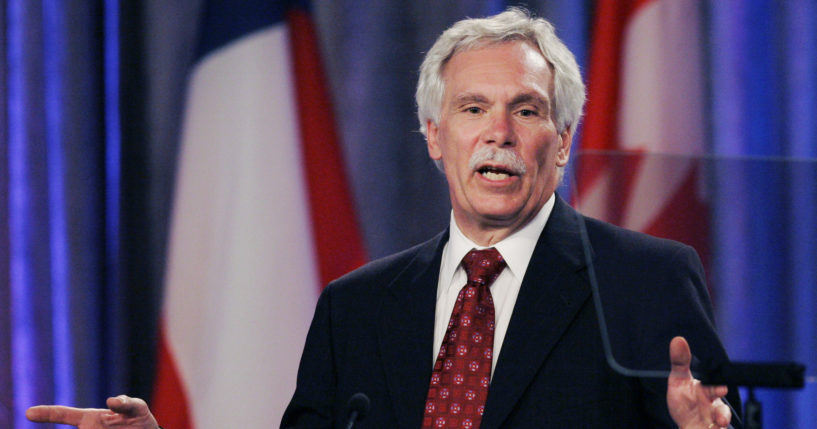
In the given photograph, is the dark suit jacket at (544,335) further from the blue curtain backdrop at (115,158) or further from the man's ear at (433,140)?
the blue curtain backdrop at (115,158)

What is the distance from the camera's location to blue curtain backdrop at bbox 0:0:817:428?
2.56 metres

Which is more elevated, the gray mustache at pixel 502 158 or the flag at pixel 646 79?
the flag at pixel 646 79

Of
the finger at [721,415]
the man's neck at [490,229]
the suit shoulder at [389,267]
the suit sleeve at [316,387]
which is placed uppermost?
the man's neck at [490,229]

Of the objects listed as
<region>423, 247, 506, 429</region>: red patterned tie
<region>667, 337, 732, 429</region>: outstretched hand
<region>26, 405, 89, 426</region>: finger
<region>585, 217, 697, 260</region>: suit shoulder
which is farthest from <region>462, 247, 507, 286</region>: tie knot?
<region>26, 405, 89, 426</region>: finger

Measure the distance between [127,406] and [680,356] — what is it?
915 mm

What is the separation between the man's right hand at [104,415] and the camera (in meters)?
1.58

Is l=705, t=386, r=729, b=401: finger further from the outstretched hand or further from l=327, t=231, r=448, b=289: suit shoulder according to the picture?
l=327, t=231, r=448, b=289: suit shoulder

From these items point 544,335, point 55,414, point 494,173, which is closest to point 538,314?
point 544,335

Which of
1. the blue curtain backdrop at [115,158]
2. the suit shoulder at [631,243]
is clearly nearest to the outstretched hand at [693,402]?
the suit shoulder at [631,243]

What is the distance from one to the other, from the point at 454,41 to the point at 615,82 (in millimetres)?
677

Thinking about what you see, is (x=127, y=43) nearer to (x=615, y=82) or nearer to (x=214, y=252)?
(x=214, y=252)

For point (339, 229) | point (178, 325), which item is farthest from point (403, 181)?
point (178, 325)

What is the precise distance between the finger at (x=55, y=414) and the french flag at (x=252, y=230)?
0.97m

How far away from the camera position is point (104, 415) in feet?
5.30
